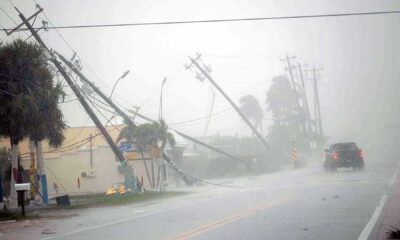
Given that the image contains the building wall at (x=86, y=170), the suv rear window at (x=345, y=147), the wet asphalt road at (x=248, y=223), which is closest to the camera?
the wet asphalt road at (x=248, y=223)

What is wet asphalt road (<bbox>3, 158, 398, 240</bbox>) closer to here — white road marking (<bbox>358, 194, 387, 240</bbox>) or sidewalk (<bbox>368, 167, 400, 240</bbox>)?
white road marking (<bbox>358, 194, 387, 240</bbox>)

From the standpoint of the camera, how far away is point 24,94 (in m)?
22.5

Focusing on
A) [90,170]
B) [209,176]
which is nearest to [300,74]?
[209,176]

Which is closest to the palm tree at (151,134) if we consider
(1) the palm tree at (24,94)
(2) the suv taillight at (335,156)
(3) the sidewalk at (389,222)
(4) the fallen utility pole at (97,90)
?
(4) the fallen utility pole at (97,90)

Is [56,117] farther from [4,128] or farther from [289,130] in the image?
[289,130]

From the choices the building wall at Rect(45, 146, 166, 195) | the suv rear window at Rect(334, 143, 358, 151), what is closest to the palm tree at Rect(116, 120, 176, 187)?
the building wall at Rect(45, 146, 166, 195)

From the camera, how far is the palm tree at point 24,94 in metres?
22.1

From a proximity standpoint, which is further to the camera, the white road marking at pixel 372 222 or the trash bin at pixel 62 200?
the trash bin at pixel 62 200

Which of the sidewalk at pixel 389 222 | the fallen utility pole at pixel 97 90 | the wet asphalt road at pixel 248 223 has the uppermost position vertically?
the fallen utility pole at pixel 97 90

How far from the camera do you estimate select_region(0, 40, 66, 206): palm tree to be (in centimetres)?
2214

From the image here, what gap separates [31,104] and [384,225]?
17.3 m

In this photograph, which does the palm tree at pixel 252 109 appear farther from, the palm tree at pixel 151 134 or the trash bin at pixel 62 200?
the trash bin at pixel 62 200

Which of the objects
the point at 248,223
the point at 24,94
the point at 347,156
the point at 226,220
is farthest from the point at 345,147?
the point at 248,223

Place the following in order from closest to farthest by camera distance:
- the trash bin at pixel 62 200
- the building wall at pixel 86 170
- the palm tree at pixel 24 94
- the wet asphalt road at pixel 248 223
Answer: the wet asphalt road at pixel 248 223 < the palm tree at pixel 24 94 < the trash bin at pixel 62 200 < the building wall at pixel 86 170
